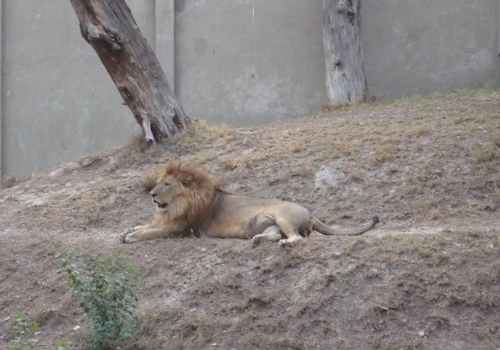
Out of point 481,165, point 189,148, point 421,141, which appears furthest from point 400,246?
point 189,148

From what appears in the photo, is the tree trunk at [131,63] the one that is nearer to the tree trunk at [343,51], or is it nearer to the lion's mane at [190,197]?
the lion's mane at [190,197]

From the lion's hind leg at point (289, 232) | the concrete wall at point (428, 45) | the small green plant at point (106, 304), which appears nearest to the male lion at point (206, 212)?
the lion's hind leg at point (289, 232)

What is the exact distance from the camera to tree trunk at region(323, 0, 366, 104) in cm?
1497

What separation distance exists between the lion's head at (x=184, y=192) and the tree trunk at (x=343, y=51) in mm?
6007

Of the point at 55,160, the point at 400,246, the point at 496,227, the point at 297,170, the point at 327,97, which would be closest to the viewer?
the point at 400,246

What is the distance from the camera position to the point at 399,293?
7.50 metres

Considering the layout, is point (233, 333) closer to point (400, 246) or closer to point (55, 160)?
point (400, 246)

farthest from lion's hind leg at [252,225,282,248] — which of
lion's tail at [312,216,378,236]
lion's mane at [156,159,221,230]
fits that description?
lion's mane at [156,159,221,230]

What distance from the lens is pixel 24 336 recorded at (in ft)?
26.1

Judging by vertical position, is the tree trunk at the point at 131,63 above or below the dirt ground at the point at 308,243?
above

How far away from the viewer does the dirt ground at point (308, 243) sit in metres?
7.39

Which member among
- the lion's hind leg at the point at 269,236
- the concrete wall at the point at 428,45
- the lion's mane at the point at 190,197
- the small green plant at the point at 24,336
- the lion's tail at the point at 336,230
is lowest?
the small green plant at the point at 24,336

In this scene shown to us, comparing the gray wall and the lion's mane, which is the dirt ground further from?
the gray wall

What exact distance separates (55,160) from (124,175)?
16.8 ft
